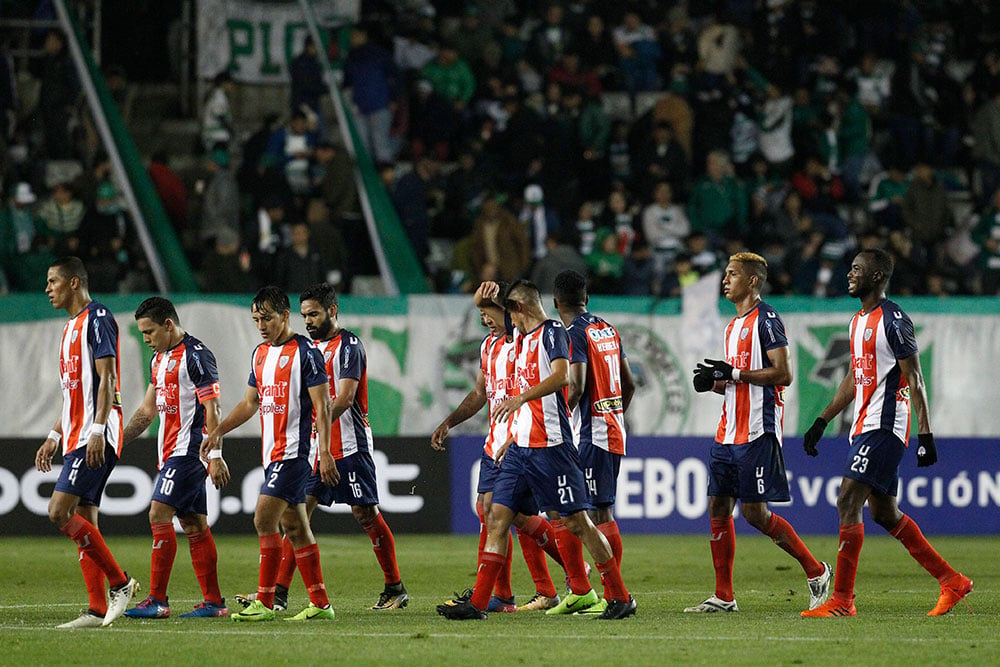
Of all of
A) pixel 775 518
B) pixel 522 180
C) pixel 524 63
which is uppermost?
pixel 524 63

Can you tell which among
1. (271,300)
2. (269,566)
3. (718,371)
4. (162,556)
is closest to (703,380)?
(718,371)

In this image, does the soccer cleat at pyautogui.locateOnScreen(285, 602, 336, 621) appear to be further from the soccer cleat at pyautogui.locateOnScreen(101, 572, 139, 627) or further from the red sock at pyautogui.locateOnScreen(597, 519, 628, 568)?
the red sock at pyautogui.locateOnScreen(597, 519, 628, 568)

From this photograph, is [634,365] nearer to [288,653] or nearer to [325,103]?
[325,103]

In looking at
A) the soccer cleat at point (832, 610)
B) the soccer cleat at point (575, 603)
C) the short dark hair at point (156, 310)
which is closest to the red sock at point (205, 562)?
the short dark hair at point (156, 310)

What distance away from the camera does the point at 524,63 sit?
23734 mm

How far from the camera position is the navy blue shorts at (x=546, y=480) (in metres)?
9.58

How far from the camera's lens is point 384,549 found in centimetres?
1103

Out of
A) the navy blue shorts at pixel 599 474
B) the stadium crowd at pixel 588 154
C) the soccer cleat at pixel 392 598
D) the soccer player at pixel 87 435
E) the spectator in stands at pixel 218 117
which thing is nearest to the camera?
the soccer player at pixel 87 435

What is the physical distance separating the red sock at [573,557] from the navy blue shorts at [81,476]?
9.32ft

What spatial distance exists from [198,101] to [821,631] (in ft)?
54.8

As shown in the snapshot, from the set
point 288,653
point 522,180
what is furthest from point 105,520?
point 288,653

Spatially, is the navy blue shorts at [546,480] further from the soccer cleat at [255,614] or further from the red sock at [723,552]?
the soccer cleat at [255,614]

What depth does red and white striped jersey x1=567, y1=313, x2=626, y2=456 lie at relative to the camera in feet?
35.4

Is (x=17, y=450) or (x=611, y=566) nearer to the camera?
(x=611, y=566)
